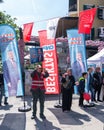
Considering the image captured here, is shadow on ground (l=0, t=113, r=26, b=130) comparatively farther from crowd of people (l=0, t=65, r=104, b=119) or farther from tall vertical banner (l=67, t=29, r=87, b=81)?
tall vertical banner (l=67, t=29, r=87, b=81)

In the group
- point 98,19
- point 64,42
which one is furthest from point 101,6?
point 64,42

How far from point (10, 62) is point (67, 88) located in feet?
7.75

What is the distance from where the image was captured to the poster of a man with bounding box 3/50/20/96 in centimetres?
1327

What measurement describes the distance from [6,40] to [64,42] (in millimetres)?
21263

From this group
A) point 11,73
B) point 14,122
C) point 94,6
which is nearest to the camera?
point 14,122

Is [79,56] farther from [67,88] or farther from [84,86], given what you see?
[67,88]

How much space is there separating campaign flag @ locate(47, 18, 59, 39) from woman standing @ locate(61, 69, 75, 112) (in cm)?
187

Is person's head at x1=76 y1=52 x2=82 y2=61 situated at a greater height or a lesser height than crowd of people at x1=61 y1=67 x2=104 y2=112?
greater

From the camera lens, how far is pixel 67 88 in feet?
45.0

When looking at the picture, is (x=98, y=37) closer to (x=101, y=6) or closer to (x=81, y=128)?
(x=101, y=6)

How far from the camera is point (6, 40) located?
13438 millimetres

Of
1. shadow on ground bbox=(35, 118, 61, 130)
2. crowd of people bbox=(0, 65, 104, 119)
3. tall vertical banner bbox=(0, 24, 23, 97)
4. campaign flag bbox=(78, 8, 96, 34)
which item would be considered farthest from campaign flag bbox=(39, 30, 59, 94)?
shadow on ground bbox=(35, 118, 61, 130)

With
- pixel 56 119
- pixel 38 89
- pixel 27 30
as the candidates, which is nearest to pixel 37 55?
pixel 27 30

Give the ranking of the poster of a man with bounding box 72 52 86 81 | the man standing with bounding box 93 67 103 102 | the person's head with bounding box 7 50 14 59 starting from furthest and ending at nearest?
the man standing with bounding box 93 67 103 102
the poster of a man with bounding box 72 52 86 81
the person's head with bounding box 7 50 14 59
